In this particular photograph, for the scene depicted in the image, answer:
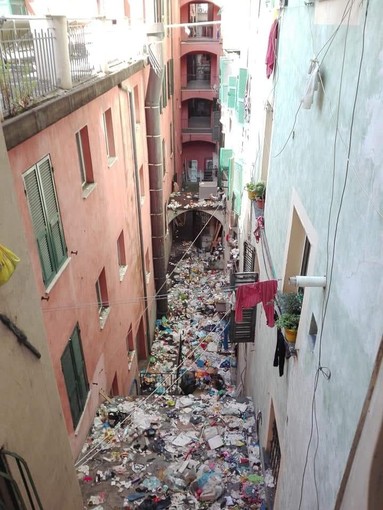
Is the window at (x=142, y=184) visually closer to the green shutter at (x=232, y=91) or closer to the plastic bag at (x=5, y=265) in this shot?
the green shutter at (x=232, y=91)

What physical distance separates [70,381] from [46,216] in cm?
313

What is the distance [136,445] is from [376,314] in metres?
7.35

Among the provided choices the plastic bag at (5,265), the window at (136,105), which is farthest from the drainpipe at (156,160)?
the plastic bag at (5,265)

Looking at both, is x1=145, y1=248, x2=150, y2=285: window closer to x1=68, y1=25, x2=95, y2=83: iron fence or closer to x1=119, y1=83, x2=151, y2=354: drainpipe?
x1=119, y1=83, x2=151, y2=354: drainpipe

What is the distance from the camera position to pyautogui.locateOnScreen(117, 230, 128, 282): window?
12.1 m

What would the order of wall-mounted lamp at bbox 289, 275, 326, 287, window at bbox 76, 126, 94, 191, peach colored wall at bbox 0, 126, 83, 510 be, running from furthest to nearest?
window at bbox 76, 126, 94, 191 < wall-mounted lamp at bbox 289, 275, 326, 287 < peach colored wall at bbox 0, 126, 83, 510

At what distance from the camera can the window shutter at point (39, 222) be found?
601 centimetres

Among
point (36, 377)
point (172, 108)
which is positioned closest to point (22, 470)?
point (36, 377)

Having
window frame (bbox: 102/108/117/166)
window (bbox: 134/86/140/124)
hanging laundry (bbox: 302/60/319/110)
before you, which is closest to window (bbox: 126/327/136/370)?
window frame (bbox: 102/108/117/166)

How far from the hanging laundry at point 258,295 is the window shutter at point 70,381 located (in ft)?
10.3

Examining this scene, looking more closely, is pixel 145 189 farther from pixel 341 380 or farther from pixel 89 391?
pixel 341 380

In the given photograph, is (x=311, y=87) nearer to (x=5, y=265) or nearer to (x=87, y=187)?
(x=5, y=265)

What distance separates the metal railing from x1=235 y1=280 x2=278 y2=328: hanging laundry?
13.1 feet

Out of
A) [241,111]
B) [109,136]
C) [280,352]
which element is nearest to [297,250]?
[280,352]
